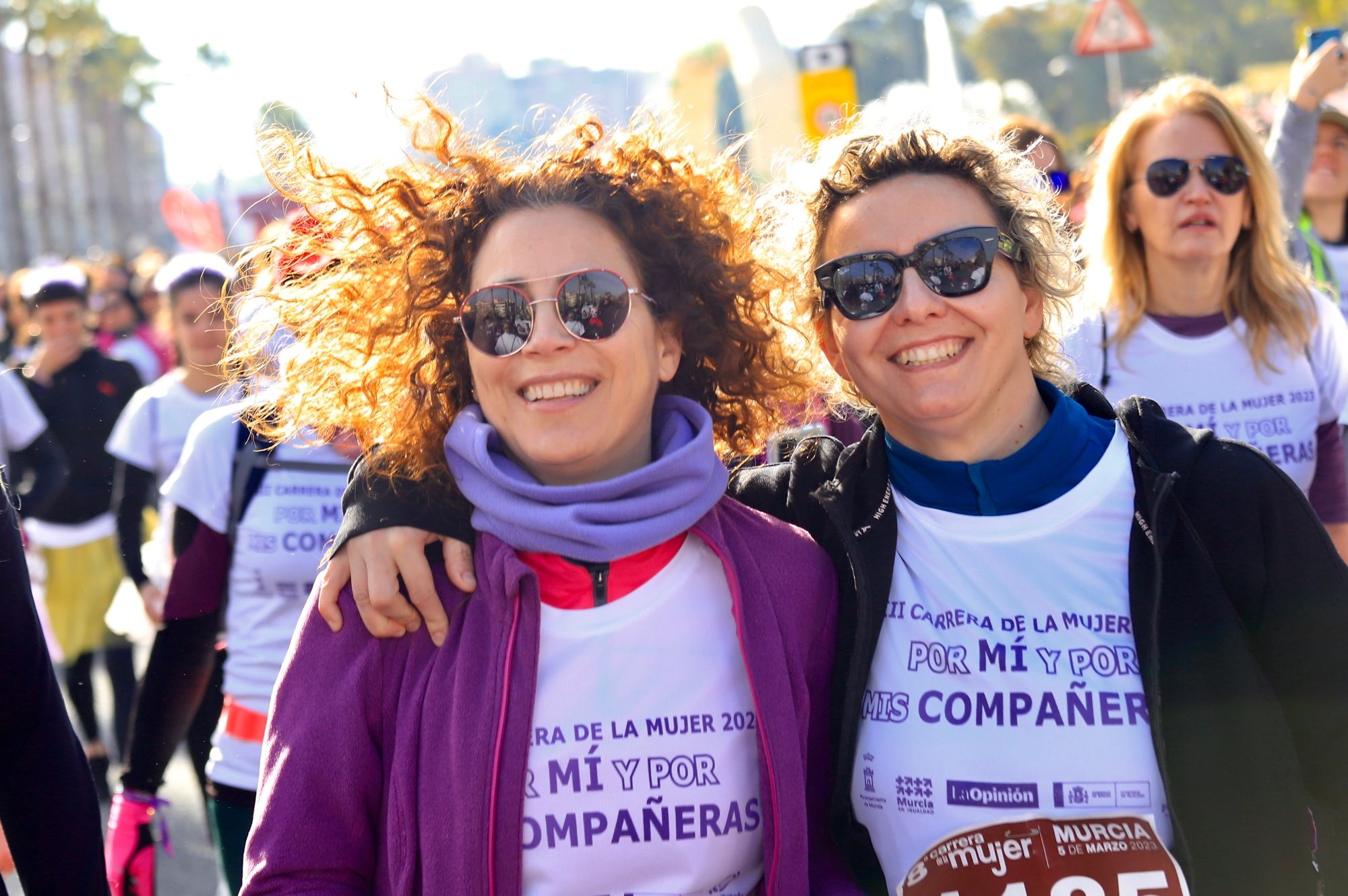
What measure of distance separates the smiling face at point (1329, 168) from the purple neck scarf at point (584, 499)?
14.8 ft

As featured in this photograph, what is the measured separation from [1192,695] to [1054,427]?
522 millimetres

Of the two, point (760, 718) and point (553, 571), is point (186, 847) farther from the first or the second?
point (760, 718)

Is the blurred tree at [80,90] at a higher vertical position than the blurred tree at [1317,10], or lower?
higher

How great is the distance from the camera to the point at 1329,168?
5766 millimetres

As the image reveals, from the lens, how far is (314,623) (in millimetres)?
2154

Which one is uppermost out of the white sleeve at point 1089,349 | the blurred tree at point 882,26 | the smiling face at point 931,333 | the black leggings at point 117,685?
the blurred tree at point 882,26

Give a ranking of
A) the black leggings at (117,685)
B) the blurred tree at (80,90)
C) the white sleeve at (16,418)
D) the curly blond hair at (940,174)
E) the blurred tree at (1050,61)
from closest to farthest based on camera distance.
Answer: the curly blond hair at (940,174) → the white sleeve at (16,418) → the black leggings at (117,685) → the blurred tree at (80,90) → the blurred tree at (1050,61)

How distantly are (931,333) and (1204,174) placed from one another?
5.42 feet

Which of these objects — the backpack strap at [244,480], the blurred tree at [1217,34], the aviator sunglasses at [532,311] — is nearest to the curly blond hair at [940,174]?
the aviator sunglasses at [532,311]

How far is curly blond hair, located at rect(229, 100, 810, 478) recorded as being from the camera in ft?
7.79

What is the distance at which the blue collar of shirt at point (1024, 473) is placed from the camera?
2309mm

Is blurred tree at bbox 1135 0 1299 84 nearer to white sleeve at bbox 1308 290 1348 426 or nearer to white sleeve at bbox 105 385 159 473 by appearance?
white sleeve at bbox 1308 290 1348 426

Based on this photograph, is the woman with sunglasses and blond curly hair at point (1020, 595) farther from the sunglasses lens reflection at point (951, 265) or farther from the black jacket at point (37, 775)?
the black jacket at point (37, 775)

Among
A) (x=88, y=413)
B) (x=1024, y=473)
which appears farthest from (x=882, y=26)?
(x=1024, y=473)
